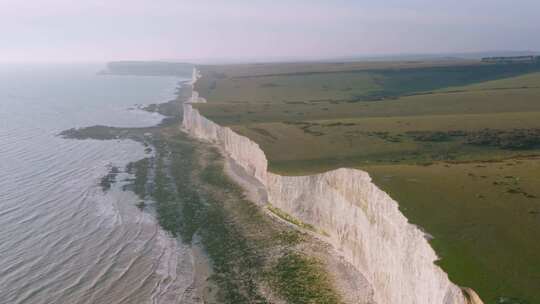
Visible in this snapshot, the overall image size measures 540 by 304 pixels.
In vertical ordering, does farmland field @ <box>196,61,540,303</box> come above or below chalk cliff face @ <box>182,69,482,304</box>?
above

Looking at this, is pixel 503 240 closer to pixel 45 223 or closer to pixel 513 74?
pixel 45 223

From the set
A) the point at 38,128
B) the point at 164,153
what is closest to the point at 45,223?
the point at 164,153

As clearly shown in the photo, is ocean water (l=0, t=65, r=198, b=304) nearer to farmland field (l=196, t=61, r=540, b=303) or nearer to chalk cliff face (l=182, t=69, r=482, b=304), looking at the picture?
chalk cliff face (l=182, t=69, r=482, b=304)

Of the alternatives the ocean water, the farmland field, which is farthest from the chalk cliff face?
the ocean water

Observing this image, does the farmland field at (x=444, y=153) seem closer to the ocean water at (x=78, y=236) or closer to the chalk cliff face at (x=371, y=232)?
the chalk cliff face at (x=371, y=232)

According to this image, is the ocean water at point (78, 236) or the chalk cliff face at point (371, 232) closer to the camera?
the chalk cliff face at point (371, 232)

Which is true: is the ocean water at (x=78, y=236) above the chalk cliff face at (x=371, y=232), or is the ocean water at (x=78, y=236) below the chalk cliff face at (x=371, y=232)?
below

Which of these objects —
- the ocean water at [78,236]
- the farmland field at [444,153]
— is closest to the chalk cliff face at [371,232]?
the farmland field at [444,153]
